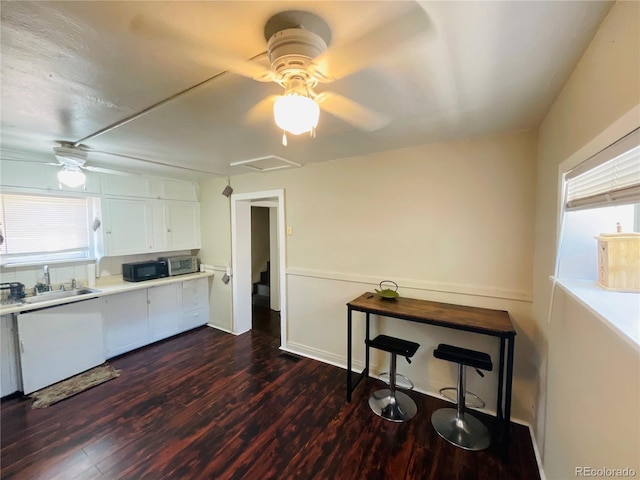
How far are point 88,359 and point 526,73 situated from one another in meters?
4.44

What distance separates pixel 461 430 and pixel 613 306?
1610 mm

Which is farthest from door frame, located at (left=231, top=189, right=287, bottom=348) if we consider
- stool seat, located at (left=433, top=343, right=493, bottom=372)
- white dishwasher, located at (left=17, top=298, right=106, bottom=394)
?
stool seat, located at (left=433, top=343, right=493, bottom=372)

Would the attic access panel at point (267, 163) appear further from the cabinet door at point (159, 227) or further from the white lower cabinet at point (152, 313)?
the white lower cabinet at point (152, 313)

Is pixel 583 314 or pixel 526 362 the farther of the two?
pixel 526 362

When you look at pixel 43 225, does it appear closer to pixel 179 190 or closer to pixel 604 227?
pixel 179 190

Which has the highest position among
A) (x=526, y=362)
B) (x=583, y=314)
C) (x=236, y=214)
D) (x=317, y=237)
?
(x=236, y=214)

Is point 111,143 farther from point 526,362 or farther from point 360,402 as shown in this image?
point 526,362

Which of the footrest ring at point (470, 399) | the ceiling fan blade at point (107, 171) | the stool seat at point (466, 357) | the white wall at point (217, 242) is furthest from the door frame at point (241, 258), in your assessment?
the footrest ring at point (470, 399)

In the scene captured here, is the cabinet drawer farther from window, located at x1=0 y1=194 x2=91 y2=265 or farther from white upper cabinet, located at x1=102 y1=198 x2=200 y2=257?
window, located at x1=0 y1=194 x2=91 y2=265

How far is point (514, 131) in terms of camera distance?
206cm

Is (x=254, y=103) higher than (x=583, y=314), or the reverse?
(x=254, y=103)

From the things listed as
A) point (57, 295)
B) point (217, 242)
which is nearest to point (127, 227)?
point (57, 295)

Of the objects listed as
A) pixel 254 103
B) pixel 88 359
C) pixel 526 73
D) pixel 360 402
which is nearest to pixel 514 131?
pixel 526 73

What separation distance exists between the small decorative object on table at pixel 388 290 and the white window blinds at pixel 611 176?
1466mm
